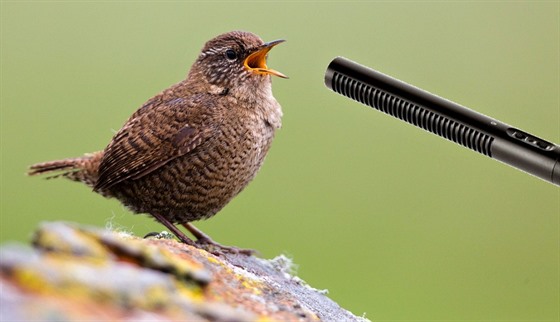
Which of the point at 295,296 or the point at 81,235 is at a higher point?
the point at 295,296

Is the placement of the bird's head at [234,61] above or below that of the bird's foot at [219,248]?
above

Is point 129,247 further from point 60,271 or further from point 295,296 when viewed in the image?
point 295,296

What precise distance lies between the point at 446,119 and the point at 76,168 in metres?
2.21

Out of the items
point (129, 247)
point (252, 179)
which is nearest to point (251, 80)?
point (252, 179)

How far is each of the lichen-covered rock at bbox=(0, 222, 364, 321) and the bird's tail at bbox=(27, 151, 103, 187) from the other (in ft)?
6.96

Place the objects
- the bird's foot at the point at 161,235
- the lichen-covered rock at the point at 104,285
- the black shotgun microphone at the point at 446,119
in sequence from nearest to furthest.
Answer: the lichen-covered rock at the point at 104,285
the black shotgun microphone at the point at 446,119
the bird's foot at the point at 161,235

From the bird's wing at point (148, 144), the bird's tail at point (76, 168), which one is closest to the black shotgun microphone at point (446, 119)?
the bird's wing at point (148, 144)

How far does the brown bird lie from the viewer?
13.4 ft

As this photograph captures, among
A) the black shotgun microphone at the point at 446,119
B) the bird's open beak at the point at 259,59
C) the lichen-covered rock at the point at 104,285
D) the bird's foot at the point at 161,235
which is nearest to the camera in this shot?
the lichen-covered rock at the point at 104,285

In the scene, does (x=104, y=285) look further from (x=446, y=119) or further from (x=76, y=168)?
(x=76, y=168)

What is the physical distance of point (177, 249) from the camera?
2.82 metres

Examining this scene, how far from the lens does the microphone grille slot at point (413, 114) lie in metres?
3.19

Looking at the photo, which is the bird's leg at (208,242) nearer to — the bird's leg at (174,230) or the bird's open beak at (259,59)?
the bird's leg at (174,230)

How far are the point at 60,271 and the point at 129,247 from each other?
254 millimetres
